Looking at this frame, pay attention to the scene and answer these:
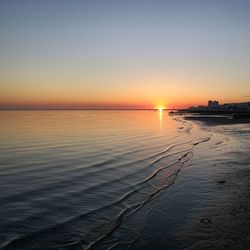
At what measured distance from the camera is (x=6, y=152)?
23.7m

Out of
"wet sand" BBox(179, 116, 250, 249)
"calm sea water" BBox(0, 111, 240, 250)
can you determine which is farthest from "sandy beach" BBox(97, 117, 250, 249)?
"calm sea water" BBox(0, 111, 240, 250)

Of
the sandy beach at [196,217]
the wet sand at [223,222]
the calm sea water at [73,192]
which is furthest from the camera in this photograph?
the calm sea water at [73,192]

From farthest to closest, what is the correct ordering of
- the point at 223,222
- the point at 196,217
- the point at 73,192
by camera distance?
the point at 73,192, the point at 196,217, the point at 223,222

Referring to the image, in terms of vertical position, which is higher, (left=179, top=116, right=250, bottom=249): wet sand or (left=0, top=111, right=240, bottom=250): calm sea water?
(left=179, top=116, right=250, bottom=249): wet sand

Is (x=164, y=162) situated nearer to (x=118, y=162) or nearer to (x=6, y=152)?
(x=118, y=162)

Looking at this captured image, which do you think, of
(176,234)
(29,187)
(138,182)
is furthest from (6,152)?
(176,234)

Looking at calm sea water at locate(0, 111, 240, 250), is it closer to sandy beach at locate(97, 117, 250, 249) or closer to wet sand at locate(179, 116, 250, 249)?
sandy beach at locate(97, 117, 250, 249)

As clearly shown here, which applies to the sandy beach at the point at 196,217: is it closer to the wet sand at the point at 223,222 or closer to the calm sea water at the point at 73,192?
the wet sand at the point at 223,222

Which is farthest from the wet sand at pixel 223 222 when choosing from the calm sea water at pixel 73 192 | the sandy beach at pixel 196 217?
the calm sea water at pixel 73 192

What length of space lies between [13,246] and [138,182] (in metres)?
7.84

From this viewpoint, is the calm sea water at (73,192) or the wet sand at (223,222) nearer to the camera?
the wet sand at (223,222)

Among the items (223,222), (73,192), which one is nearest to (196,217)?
(223,222)

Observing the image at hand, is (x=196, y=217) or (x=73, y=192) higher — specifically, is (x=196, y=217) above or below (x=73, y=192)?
above

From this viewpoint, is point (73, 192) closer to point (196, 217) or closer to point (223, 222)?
point (196, 217)
